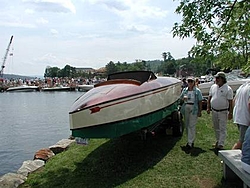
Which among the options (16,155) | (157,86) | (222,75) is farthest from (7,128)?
(222,75)

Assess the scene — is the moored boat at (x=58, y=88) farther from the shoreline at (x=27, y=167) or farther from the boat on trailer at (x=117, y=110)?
the boat on trailer at (x=117, y=110)

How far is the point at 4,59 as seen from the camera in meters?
102

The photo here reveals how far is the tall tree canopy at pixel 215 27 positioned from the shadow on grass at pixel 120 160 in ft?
8.78

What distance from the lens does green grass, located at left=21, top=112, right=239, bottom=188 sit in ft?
18.8

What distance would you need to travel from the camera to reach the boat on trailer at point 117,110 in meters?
6.06

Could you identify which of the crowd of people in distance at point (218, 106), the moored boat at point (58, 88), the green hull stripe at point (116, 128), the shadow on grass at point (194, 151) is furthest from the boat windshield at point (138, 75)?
the moored boat at point (58, 88)

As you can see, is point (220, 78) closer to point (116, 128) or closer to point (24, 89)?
point (116, 128)

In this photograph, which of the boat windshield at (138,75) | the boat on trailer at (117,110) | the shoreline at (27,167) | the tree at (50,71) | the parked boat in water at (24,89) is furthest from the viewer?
the tree at (50,71)

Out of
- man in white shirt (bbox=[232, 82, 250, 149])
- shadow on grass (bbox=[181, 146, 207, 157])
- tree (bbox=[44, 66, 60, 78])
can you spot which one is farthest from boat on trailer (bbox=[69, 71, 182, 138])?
tree (bbox=[44, 66, 60, 78])

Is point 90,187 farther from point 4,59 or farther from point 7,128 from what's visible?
point 4,59

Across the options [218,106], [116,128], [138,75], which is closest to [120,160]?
[116,128]

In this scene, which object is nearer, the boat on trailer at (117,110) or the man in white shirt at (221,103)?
the boat on trailer at (117,110)

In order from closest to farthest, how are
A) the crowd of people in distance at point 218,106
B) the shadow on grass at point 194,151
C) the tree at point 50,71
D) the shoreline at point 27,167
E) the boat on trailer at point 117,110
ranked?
the boat on trailer at point 117,110, the shoreline at point 27,167, the crowd of people in distance at point 218,106, the shadow on grass at point 194,151, the tree at point 50,71

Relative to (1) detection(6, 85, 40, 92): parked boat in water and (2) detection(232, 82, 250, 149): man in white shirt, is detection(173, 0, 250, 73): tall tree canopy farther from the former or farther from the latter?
(1) detection(6, 85, 40, 92): parked boat in water
